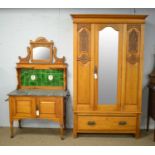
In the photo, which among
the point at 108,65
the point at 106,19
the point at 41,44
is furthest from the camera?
the point at 41,44

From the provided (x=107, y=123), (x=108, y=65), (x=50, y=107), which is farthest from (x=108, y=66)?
(x=50, y=107)

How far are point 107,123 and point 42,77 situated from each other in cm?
124

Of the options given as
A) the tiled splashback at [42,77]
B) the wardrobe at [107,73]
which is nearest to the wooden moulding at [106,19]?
the wardrobe at [107,73]

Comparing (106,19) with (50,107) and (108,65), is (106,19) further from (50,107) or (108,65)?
(50,107)

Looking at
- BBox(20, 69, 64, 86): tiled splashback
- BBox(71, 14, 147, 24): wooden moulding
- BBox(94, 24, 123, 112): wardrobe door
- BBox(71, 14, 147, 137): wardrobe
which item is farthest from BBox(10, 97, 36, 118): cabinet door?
BBox(71, 14, 147, 24): wooden moulding

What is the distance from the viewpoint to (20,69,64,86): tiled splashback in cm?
312

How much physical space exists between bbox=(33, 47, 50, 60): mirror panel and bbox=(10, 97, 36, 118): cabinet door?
0.72 m

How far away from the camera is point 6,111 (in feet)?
10.8

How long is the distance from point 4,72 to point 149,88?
2370 mm

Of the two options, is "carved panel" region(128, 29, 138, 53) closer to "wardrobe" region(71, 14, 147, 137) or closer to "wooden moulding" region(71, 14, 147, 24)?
"wardrobe" region(71, 14, 147, 137)

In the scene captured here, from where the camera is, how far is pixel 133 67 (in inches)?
107

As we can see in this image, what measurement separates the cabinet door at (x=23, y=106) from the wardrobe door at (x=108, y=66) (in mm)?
922

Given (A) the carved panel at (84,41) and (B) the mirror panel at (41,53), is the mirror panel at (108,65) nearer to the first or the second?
(A) the carved panel at (84,41)

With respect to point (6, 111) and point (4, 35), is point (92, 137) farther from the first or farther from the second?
point (4, 35)
